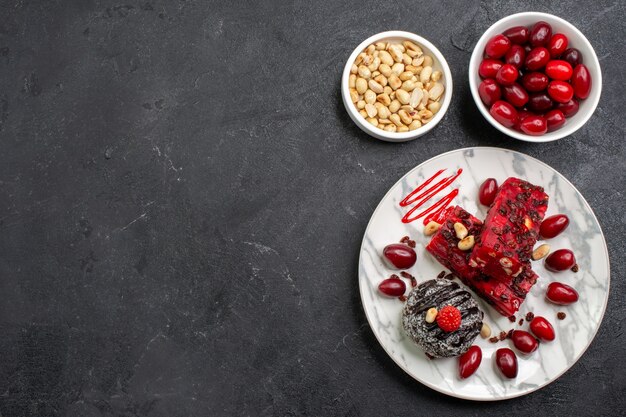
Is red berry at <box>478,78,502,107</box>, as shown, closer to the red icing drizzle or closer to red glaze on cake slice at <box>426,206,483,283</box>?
the red icing drizzle

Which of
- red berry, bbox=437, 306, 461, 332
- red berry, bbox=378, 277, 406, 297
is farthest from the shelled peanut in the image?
red berry, bbox=437, 306, 461, 332

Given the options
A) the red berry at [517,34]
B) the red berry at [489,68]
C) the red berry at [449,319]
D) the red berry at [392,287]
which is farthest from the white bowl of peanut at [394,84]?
the red berry at [449,319]

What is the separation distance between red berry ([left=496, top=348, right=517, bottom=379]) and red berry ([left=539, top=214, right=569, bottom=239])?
0.38 meters

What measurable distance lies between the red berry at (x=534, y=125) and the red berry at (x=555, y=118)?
17 millimetres

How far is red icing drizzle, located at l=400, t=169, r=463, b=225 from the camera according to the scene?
200 centimetres

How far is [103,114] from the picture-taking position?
→ 7.00ft

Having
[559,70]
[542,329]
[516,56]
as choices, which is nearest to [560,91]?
[559,70]

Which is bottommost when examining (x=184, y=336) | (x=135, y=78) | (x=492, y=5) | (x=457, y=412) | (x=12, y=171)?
(x=457, y=412)

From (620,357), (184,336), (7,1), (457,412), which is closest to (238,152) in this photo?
(184,336)

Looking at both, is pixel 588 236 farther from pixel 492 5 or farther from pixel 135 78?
pixel 135 78

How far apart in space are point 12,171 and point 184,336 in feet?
2.58

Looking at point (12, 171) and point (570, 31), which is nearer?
point (570, 31)

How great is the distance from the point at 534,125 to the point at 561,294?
0.51m

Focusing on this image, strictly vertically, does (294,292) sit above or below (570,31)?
below
